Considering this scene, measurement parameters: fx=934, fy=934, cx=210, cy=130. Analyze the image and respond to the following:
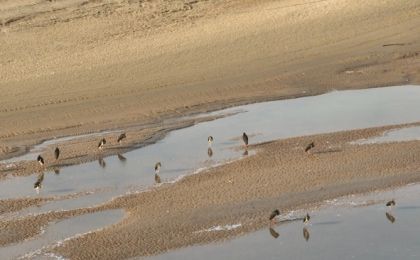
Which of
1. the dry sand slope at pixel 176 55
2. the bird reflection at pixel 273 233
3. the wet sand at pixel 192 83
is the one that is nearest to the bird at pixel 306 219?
the bird reflection at pixel 273 233

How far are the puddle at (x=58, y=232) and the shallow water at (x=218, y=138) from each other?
0.77 metres

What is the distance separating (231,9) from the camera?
3466 cm

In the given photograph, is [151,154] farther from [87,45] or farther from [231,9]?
[231,9]

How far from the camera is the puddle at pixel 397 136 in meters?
22.6

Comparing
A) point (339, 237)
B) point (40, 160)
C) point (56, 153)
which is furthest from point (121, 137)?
point (339, 237)

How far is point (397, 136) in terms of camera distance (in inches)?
901

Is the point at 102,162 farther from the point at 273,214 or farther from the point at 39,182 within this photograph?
the point at 273,214

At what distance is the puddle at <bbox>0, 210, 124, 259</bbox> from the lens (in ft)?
56.9

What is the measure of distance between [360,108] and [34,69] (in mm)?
10573

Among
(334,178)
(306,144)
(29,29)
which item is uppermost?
(29,29)

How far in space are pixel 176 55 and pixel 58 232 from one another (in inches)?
526

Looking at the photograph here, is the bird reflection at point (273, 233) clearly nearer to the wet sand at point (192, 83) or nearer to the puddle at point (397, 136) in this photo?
the wet sand at point (192, 83)

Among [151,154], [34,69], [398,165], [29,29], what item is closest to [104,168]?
[151,154]

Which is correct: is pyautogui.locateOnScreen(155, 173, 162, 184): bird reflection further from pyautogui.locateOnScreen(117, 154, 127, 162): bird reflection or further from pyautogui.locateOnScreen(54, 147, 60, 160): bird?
pyautogui.locateOnScreen(54, 147, 60, 160): bird
